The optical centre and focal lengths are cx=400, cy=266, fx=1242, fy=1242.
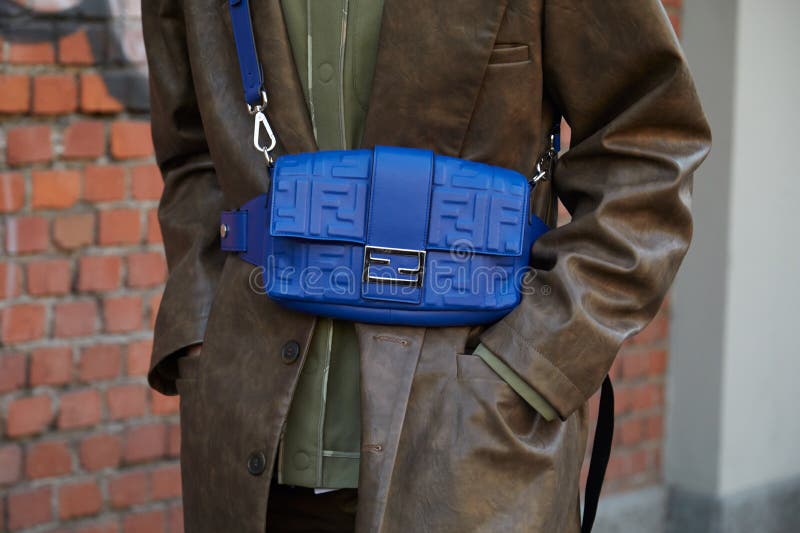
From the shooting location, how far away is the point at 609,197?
1.81 m

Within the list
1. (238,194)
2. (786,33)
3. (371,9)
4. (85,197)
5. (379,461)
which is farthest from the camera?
(786,33)

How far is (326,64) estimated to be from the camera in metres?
1.87

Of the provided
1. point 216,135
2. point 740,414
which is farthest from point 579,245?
point 740,414

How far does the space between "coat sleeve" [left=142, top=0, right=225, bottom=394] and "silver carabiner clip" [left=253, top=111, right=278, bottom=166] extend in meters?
0.26

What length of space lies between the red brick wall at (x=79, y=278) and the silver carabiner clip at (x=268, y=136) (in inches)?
49.5

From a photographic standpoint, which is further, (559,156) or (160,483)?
(160,483)

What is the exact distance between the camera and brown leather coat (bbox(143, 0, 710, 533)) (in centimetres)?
173

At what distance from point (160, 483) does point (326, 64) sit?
1765 millimetres

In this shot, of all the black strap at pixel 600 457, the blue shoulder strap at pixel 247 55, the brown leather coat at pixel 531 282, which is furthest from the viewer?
the black strap at pixel 600 457

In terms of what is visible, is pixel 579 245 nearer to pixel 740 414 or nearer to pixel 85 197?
pixel 85 197

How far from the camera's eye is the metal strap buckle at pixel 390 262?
1.75 m

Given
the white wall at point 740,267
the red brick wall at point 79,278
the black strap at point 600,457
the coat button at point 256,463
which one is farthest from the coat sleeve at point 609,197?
the white wall at point 740,267

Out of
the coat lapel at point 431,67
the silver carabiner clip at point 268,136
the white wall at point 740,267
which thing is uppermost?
the coat lapel at point 431,67

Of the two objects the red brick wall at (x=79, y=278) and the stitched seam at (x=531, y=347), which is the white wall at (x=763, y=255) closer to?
the red brick wall at (x=79, y=278)
